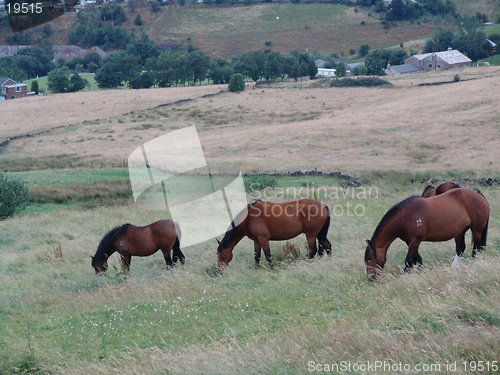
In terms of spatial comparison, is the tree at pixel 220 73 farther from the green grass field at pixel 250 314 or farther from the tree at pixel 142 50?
the green grass field at pixel 250 314

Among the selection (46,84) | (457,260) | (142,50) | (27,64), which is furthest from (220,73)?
(457,260)

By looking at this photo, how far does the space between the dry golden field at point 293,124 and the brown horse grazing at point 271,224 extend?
69.5 feet

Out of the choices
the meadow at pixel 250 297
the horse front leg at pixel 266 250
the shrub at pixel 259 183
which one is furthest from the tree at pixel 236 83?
the horse front leg at pixel 266 250

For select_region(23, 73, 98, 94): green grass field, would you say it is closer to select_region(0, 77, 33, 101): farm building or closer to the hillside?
select_region(0, 77, 33, 101): farm building

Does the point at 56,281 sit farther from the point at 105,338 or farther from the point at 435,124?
the point at 435,124

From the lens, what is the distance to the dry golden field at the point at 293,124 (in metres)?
41.5

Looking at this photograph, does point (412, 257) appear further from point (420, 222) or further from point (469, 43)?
point (469, 43)

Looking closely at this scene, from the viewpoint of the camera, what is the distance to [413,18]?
7165 inches

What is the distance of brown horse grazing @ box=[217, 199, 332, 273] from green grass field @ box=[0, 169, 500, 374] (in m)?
0.48

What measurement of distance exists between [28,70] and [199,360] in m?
138

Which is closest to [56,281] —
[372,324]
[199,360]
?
[199,360]

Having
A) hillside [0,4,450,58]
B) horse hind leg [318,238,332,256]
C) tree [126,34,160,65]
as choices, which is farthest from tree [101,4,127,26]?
horse hind leg [318,238,332,256]

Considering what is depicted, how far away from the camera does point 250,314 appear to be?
361 inches

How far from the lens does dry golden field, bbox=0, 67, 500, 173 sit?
41.5 m
